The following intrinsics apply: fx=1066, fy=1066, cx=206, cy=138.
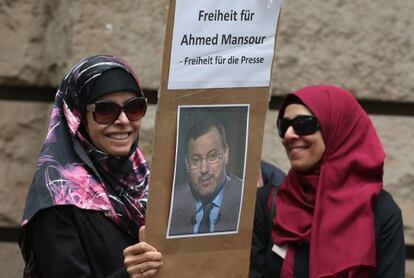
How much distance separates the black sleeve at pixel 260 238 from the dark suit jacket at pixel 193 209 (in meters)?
0.64

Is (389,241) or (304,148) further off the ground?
(304,148)

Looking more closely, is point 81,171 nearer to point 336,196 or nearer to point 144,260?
point 144,260

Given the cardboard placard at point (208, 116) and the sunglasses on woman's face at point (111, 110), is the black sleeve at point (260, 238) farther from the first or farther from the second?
the sunglasses on woman's face at point (111, 110)

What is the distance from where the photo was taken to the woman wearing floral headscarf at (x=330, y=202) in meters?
3.40

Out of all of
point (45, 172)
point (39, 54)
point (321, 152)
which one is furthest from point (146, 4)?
point (45, 172)

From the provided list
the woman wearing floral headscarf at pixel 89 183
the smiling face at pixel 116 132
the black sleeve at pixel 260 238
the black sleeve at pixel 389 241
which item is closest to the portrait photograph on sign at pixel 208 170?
the woman wearing floral headscarf at pixel 89 183

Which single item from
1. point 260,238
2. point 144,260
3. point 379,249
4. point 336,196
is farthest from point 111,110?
point 379,249

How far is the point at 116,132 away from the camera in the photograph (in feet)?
9.87

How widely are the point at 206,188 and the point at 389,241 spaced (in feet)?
2.91

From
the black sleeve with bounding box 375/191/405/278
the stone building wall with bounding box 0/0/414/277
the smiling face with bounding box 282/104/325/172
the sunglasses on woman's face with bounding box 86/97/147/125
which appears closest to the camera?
the sunglasses on woman's face with bounding box 86/97/147/125

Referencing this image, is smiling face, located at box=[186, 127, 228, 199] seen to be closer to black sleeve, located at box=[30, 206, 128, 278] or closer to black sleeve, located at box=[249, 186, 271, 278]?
black sleeve, located at box=[30, 206, 128, 278]

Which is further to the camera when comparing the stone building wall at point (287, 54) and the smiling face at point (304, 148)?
the stone building wall at point (287, 54)

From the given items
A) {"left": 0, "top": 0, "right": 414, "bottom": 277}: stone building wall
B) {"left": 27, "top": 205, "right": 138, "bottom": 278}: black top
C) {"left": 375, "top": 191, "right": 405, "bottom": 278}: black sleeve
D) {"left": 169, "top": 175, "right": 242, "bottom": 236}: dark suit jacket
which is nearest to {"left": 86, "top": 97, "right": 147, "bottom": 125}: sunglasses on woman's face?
{"left": 27, "top": 205, "right": 138, "bottom": 278}: black top

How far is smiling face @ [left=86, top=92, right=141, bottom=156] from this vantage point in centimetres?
299
